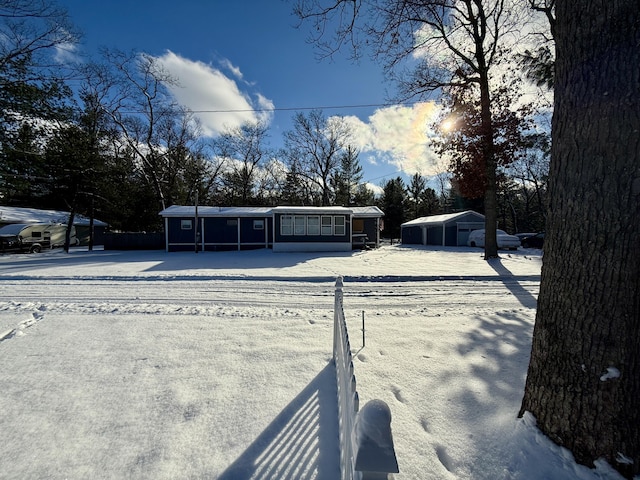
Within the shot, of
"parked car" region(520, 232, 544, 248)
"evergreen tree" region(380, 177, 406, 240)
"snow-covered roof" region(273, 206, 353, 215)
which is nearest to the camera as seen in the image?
"snow-covered roof" region(273, 206, 353, 215)

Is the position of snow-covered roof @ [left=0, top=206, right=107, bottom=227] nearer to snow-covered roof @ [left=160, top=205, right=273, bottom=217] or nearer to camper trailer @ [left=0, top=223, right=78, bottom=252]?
camper trailer @ [left=0, top=223, right=78, bottom=252]

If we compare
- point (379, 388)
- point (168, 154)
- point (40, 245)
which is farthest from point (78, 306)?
point (168, 154)

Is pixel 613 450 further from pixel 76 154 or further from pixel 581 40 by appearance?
pixel 76 154

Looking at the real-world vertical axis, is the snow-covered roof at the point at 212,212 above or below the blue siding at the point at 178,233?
above

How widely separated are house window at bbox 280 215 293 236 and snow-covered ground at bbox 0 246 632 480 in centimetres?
1212

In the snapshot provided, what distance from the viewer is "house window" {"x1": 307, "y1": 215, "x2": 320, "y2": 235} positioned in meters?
18.1

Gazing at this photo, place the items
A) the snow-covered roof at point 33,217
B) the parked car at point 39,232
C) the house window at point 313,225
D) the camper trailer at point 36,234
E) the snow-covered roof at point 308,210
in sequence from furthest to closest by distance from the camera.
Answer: the snow-covered roof at point 33,217 → the parked car at point 39,232 → the camper trailer at point 36,234 → the house window at point 313,225 → the snow-covered roof at point 308,210

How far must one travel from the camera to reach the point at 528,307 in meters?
5.49

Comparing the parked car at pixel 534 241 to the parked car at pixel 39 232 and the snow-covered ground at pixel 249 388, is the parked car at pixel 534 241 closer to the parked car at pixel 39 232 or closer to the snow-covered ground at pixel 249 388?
the snow-covered ground at pixel 249 388

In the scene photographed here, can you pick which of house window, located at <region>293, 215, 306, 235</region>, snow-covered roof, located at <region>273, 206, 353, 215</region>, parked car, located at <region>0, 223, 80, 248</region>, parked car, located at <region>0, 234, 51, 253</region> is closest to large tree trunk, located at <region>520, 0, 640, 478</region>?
snow-covered roof, located at <region>273, 206, 353, 215</region>

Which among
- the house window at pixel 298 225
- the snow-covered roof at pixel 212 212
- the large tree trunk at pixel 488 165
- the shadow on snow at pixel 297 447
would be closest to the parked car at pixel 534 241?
the large tree trunk at pixel 488 165

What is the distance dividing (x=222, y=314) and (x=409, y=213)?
37445mm

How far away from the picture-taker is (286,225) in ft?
58.6

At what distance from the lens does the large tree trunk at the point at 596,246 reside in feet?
5.25
